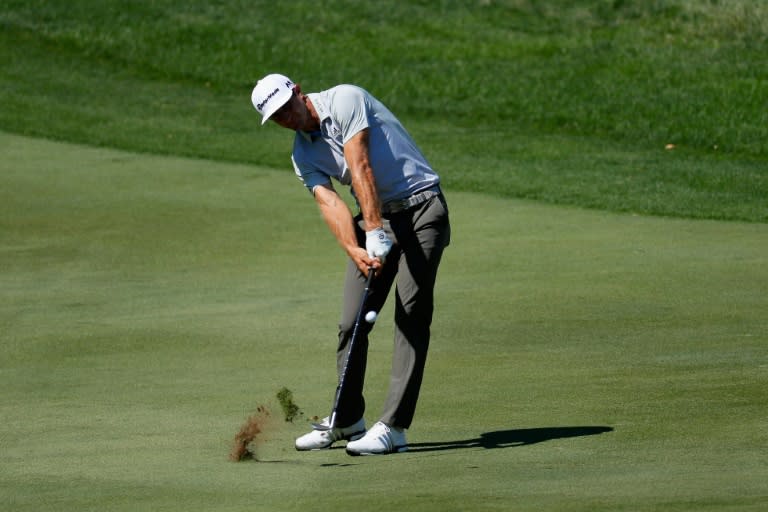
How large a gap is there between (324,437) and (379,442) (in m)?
0.35

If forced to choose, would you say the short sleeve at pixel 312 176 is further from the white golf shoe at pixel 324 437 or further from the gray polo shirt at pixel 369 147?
the white golf shoe at pixel 324 437

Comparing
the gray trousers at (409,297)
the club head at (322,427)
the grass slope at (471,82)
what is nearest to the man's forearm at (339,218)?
the gray trousers at (409,297)

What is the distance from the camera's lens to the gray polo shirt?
7438 mm

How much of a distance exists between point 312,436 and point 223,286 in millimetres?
4809

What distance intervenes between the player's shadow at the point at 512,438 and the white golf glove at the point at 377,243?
94 centimetres

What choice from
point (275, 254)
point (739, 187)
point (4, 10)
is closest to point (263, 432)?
point (275, 254)

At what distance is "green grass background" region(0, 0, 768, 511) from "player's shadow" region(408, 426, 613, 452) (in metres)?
0.02

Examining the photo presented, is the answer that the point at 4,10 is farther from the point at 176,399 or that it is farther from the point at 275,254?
the point at 176,399

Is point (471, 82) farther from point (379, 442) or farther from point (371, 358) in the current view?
point (379, 442)

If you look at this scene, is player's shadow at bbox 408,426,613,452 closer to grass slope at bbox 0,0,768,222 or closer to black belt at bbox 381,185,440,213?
black belt at bbox 381,185,440,213

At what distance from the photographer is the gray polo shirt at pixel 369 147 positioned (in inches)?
293

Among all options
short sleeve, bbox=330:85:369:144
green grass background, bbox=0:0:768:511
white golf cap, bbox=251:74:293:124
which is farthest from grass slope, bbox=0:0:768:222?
white golf cap, bbox=251:74:293:124

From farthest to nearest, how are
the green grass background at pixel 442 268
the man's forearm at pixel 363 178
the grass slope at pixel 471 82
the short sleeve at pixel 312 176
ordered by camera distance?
the grass slope at pixel 471 82 < the short sleeve at pixel 312 176 < the man's forearm at pixel 363 178 < the green grass background at pixel 442 268

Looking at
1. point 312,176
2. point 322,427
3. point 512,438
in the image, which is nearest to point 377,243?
point 312,176
